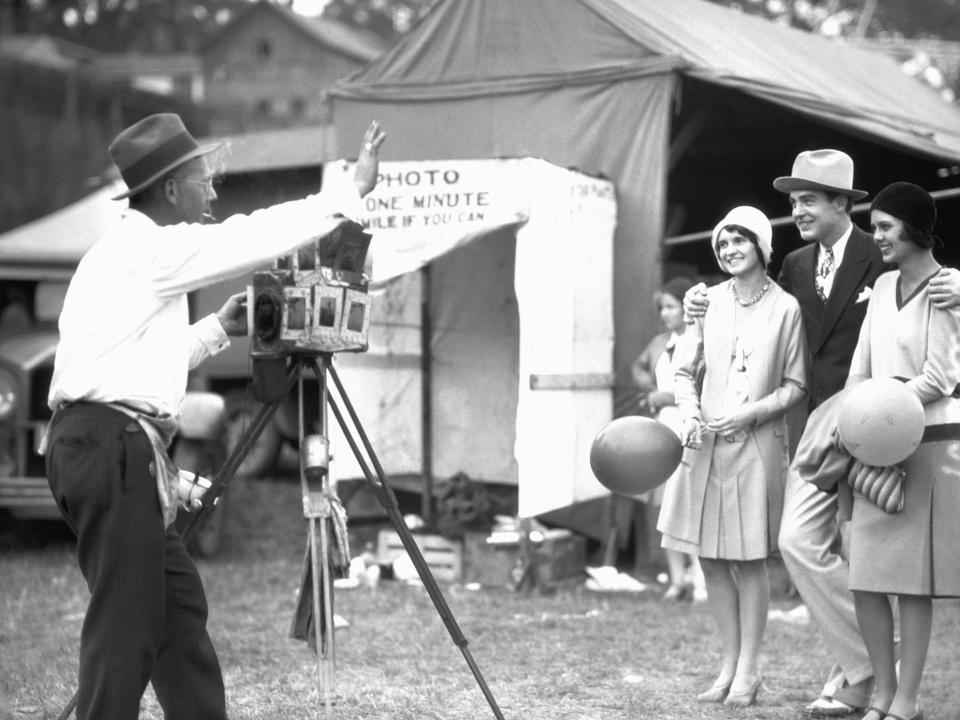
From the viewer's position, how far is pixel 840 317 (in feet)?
16.5

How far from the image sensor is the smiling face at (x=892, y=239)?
14.9 feet

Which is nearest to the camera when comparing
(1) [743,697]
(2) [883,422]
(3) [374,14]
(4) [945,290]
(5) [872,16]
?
(2) [883,422]

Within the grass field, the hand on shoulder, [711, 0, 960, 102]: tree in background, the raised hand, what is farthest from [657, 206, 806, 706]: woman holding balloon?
[711, 0, 960, 102]: tree in background

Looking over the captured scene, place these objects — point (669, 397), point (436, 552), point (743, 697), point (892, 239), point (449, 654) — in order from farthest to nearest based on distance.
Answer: point (436, 552), point (669, 397), point (449, 654), point (743, 697), point (892, 239)

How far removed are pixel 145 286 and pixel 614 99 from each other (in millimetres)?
5367

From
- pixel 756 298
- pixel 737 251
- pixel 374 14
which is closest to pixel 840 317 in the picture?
pixel 756 298

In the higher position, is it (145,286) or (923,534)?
(145,286)

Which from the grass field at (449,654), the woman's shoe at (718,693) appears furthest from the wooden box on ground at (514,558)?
the woman's shoe at (718,693)

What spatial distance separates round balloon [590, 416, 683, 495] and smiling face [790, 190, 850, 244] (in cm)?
92

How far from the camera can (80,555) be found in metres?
3.67

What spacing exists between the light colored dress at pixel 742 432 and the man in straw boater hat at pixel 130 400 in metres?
1.96

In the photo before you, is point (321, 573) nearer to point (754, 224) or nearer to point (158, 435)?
point (158, 435)

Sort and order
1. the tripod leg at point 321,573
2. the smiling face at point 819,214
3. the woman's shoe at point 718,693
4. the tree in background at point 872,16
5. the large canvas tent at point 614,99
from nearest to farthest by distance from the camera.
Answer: the tripod leg at point 321,573
the smiling face at point 819,214
the woman's shoe at point 718,693
the large canvas tent at point 614,99
the tree in background at point 872,16

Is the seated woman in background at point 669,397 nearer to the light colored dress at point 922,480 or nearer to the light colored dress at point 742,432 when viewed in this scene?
the light colored dress at point 742,432
